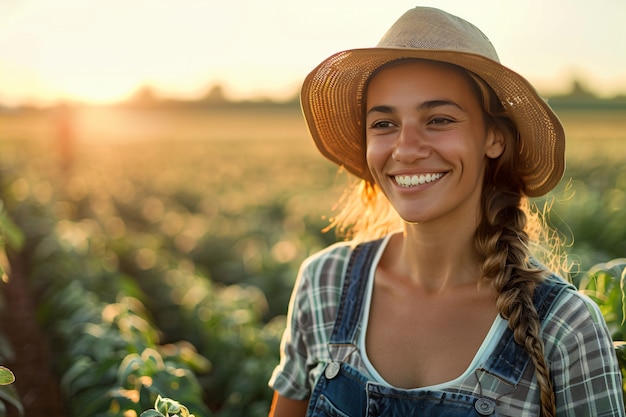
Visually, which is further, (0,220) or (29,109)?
(29,109)

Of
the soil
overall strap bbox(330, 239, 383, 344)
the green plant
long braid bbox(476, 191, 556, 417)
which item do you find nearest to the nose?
long braid bbox(476, 191, 556, 417)

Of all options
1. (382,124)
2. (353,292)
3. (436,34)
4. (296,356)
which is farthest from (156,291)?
(436,34)

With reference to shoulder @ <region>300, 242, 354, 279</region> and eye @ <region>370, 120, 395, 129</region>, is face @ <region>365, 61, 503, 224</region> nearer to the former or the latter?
eye @ <region>370, 120, 395, 129</region>

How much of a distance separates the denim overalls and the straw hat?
1.25 ft

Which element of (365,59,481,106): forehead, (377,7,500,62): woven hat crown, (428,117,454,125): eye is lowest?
(428,117,454,125): eye

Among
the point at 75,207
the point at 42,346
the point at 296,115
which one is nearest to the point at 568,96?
the point at 296,115

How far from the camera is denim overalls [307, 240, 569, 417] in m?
1.96

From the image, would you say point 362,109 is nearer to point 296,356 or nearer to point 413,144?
point 413,144

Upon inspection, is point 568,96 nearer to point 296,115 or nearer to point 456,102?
point 296,115

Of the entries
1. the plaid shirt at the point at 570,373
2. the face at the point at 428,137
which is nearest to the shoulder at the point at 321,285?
the plaid shirt at the point at 570,373

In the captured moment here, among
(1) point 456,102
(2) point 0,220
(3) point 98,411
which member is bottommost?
(3) point 98,411

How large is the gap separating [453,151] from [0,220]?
1.33 metres

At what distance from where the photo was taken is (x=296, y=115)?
79188 millimetres

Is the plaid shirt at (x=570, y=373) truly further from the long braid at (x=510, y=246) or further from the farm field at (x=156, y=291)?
the farm field at (x=156, y=291)
